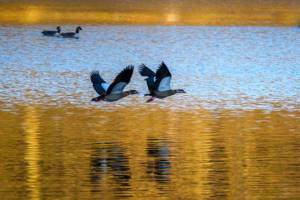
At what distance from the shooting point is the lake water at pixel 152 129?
37.7 ft

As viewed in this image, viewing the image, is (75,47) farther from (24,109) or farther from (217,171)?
(217,171)

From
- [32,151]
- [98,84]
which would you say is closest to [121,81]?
[98,84]

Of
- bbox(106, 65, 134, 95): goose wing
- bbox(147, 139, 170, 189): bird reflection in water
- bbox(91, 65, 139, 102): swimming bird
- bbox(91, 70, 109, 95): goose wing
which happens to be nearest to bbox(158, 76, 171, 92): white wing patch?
bbox(91, 65, 139, 102): swimming bird

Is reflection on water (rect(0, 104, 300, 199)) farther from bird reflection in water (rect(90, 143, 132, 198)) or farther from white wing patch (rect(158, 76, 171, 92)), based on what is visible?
white wing patch (rect(158, 76, 171, 92))

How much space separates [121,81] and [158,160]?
253cm

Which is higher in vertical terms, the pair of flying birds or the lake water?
the pair of flying birds

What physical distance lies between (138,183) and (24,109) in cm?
770

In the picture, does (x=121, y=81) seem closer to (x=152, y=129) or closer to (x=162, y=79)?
(x=162, y=79)

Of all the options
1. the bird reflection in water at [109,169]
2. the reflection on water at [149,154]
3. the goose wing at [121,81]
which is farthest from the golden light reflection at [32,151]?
the goose wing at [121,81]

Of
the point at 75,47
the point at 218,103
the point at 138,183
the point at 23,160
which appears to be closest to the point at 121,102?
the point at 218,103

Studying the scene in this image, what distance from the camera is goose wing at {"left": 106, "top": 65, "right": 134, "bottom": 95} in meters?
14.3

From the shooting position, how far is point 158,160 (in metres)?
13.0

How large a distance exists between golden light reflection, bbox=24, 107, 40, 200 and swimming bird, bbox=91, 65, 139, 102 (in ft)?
5.82

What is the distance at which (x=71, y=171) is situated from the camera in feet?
40.0
